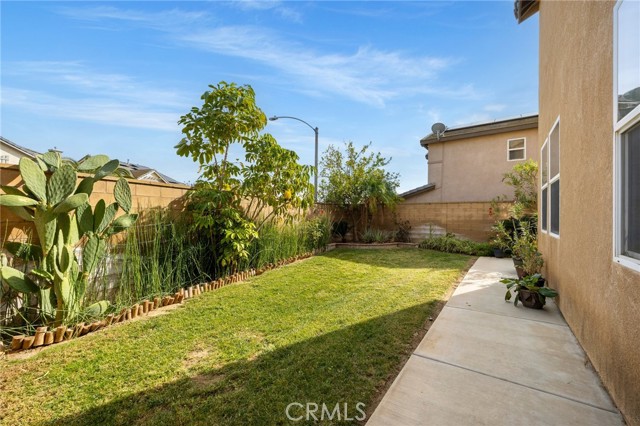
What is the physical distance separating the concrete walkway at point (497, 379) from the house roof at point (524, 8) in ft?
21.7

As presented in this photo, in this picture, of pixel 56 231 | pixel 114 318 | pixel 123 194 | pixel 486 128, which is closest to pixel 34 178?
pixel 56 231

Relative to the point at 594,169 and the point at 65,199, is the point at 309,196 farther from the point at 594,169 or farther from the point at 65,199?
the point at 594,169

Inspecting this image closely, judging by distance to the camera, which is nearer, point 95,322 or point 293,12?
point 95,322

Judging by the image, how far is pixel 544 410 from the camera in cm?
176

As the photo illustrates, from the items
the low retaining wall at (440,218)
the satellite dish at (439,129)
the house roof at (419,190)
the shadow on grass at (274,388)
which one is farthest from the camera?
the satellite dish at (439,129)

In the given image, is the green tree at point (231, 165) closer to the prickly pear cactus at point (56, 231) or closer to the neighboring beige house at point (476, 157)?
the prickly pear cactus at point (56, 231)

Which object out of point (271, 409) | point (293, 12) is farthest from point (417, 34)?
point (271, 409)

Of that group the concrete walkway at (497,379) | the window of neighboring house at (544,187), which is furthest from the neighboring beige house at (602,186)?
the window of neighboring house at (544,187)

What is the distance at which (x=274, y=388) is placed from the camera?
6.31ft

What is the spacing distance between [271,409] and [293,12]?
7124 mm

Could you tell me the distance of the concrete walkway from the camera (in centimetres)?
170

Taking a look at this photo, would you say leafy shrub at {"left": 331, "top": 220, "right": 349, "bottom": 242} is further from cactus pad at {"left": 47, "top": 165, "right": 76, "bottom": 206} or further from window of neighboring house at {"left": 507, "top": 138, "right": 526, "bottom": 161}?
cactus pad at {"left": 47, "top": 165, "right": 76, "bottom": 206}

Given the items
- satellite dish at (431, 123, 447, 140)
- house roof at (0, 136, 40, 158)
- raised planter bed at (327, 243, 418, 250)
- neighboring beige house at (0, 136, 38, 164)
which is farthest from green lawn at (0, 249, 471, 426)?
neighboring beige house at (0, 136, 38, 164)

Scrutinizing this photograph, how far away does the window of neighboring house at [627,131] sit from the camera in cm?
166
